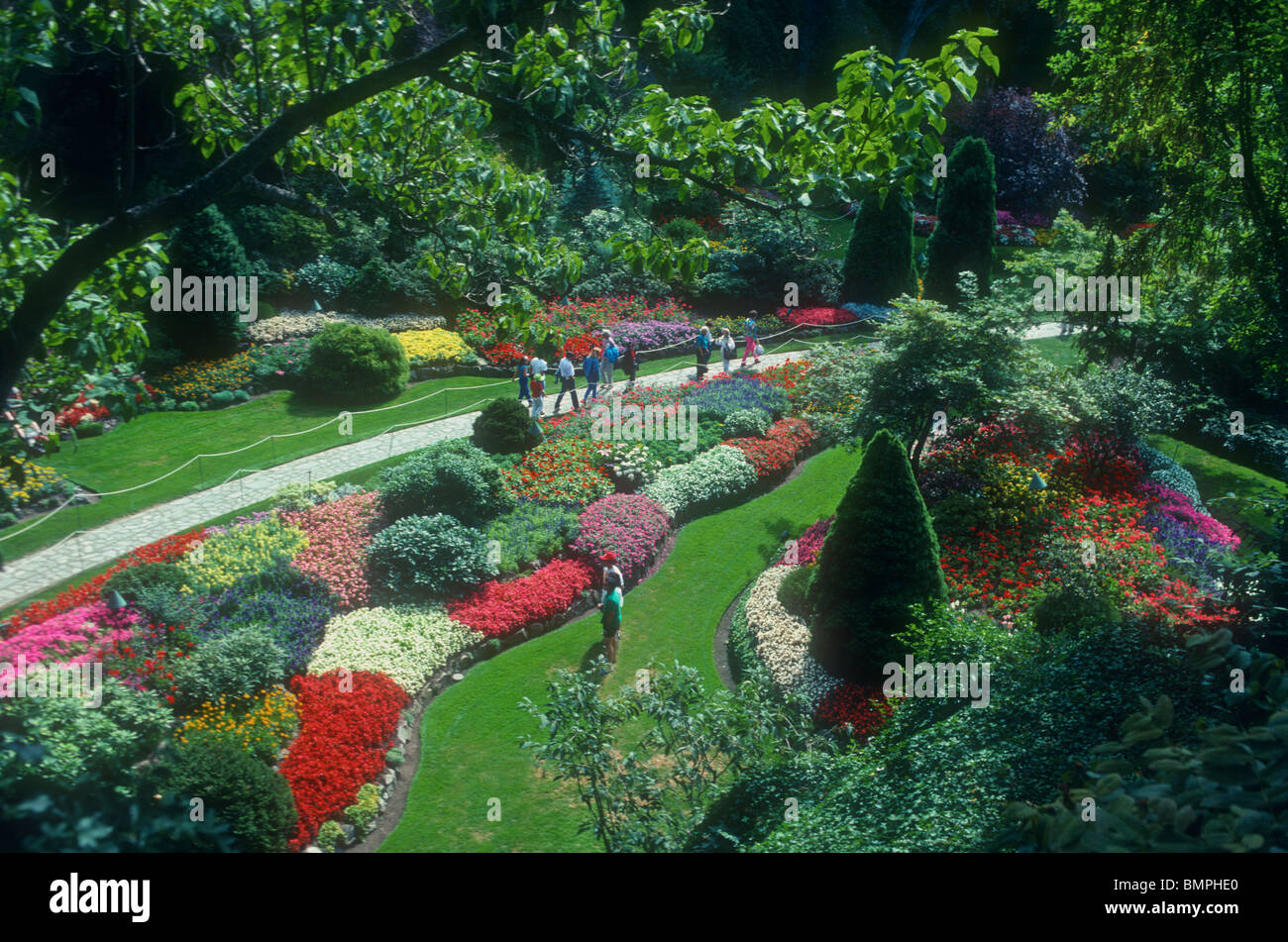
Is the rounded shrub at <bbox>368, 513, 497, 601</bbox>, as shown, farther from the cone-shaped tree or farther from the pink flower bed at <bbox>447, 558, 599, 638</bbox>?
the cone-shaped tree

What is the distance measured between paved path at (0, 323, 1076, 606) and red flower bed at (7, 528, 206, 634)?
64cm

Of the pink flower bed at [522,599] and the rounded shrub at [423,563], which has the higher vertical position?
the rounded shrub at [423,563]

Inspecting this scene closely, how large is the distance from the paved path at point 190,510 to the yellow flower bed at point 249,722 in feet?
15.5

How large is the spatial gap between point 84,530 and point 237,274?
9.91 m

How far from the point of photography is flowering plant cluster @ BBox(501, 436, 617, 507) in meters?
17.6

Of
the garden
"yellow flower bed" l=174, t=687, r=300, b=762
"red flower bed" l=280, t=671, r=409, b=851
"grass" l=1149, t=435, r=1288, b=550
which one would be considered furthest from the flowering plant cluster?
"grass" l=1149, t=435, r=1288, b=550

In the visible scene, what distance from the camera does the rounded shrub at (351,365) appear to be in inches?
868

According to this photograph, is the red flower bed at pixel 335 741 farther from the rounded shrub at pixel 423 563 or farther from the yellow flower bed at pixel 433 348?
the yellow flower bed at pixel 433 348

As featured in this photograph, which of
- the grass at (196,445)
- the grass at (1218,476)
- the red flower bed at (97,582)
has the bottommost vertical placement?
the red flower bed at (97,582)

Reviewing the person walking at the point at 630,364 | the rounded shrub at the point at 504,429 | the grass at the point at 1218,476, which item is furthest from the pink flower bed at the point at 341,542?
the grass at the point at 1218,476

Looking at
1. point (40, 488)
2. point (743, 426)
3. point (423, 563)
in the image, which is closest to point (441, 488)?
point (423, 563)

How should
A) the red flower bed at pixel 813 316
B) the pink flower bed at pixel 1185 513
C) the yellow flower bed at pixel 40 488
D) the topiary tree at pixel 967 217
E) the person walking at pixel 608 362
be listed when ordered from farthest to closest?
the red flower bed at pixel 813 316
the topiary tree at pixel 967 217
the person walking at pixel 608 362
the pink flower bed at pixel 1185 513
the yellow flower bed at pixel 40 488

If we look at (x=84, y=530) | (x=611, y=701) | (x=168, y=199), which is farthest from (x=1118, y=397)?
(x=84, y=530)

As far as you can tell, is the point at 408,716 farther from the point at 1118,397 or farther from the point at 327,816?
the point at 1118,397
